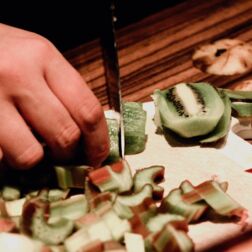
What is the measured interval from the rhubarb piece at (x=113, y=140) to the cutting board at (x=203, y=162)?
2.1 inches

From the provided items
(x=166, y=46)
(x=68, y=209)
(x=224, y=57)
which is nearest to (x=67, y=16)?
(x=166, y=46)

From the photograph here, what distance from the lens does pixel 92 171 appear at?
1.01 m

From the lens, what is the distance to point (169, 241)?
882 mm

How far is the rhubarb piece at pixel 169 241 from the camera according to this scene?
0.88 meters

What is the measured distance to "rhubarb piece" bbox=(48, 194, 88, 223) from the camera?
969mm

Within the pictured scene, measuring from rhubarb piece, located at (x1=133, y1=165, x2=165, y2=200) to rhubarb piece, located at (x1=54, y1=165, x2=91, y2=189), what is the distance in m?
0.10

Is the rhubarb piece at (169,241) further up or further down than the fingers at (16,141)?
further down

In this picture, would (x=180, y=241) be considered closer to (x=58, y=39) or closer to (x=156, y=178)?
(x=156, y=178)

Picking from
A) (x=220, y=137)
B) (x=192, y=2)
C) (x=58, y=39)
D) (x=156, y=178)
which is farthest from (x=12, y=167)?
(x=192, y=2)

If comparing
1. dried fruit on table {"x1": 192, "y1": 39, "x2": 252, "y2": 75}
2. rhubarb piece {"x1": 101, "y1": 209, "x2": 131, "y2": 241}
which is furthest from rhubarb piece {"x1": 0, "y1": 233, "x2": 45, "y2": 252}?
dried fruit on table {"x1": 192, "y1": 39, "x2": 252, "y2": 75}

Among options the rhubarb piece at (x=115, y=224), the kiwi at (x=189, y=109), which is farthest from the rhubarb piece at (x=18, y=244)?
the kiwi at (x=189, y=109)

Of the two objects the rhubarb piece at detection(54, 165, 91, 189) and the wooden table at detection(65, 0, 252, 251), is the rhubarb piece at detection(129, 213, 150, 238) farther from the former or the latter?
the wooden table at detection(65, 0, 252, 251)

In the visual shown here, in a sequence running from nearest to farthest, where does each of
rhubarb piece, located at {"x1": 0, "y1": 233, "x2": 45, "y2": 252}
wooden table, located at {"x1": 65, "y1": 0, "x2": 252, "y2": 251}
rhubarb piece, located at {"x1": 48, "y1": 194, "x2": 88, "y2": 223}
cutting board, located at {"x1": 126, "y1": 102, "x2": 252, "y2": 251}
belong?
rhubarb piece, located at {"x1": 0, "y1": 233, "x2": 45, "y2": 252} < rhubarb piece, located at {"x1": 48, "y1": 194, "x2": 88, "y2": 223} < cutting board, located at {"x1": 126, "y1": 102, "x2": 252, "y2": 251} < wooden table, located at {"x1": 65, "y1": 0, "x2": 252, "y2": 251}

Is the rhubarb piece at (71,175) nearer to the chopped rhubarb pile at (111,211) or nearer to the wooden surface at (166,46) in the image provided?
the chopped rhubarb pile at (111,211)
